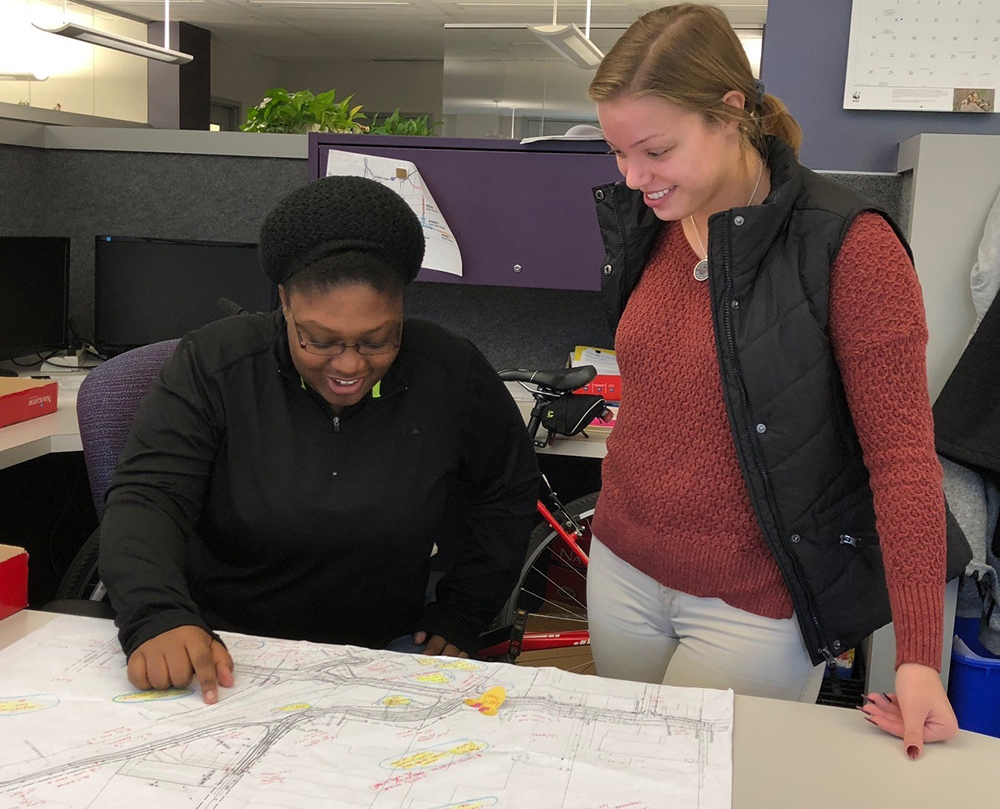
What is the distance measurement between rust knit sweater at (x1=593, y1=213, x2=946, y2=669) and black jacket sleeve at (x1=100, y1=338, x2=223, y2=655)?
42cm

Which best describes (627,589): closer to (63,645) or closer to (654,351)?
(654,351)

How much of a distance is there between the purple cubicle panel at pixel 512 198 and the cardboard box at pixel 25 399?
67 centimetres

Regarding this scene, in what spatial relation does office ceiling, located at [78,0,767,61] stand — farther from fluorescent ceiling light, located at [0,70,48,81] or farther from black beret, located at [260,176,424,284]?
black beret, located at [260,176,424,284]

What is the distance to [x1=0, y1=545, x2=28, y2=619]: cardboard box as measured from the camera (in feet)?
3.22

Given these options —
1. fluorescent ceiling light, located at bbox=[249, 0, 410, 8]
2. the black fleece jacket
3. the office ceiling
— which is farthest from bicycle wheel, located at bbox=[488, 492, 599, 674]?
fluorescent ceiling light, located at bbox=[249, 0, 410, 8]

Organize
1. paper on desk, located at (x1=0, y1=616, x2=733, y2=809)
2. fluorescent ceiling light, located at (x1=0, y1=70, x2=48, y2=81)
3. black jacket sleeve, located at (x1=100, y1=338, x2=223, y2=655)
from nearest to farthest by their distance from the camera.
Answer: paper on desk, located at (x1=0, y1=616, x2=733, y2=809), black jacket sleeve, located at (x1=100, y1=338, x2=223, y2=655), fluorescent ceiling light, located at (x1=0, y1=70, x2=48, y2=81)

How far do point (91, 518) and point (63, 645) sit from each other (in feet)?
5.26

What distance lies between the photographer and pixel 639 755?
0.76 m

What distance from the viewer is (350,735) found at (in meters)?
0.78

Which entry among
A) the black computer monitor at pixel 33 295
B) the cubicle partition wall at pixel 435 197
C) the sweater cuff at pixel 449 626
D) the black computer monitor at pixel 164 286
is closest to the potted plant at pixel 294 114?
the cubicle partition wall at pixel 435 197

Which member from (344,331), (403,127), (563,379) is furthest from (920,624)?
(403,127)

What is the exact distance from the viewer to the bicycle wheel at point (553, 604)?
2139 millimetres

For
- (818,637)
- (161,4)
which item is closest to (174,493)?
(818,637)

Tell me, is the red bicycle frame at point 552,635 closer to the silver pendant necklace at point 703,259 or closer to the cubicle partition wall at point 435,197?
the cubicle partition wall at point 435,197
